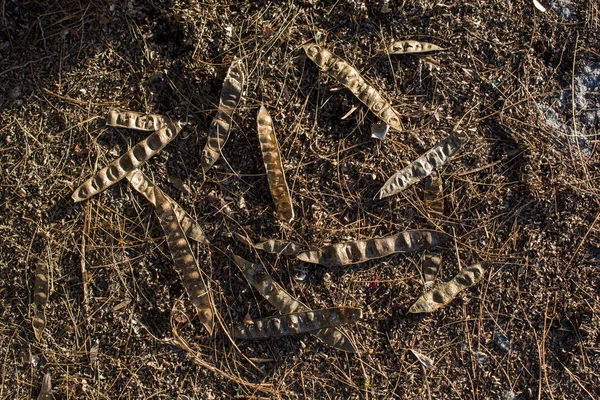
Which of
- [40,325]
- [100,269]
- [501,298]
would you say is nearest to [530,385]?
[501,298]

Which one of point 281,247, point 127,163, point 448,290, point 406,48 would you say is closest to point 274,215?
point 281,247

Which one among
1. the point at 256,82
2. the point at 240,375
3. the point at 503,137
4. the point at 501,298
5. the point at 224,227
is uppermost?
the point at 256,82

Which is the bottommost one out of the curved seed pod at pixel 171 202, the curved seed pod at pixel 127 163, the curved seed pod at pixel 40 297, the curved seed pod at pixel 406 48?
the curved seed pod at pixel 40 297

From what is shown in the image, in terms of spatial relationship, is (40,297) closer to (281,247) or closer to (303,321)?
(281,247)

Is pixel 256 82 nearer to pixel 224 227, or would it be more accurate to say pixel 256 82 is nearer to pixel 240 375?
pixel 224 227

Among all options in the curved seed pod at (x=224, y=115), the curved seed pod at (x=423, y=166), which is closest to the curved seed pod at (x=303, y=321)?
the curved seed pod at (x=423, y=166)

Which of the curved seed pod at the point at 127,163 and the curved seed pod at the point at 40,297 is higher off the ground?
the curved seed pod at the point at 127,163

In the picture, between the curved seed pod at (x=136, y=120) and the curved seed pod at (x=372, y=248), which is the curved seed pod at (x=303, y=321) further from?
the curved seed pod at (x=136, y=120)
